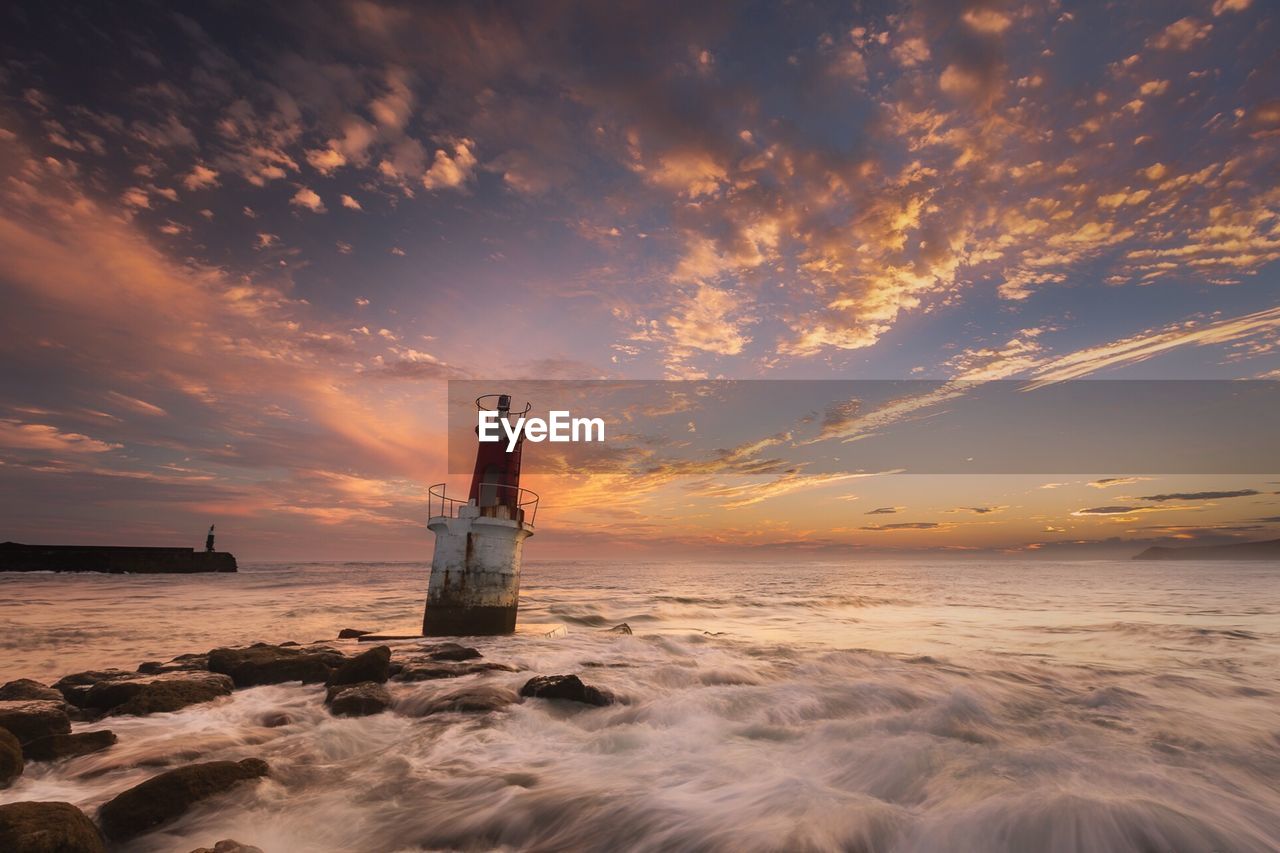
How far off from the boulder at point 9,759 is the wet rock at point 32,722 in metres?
0.84

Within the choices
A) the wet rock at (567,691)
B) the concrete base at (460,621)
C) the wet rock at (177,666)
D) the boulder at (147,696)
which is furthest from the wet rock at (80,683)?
the wet rock at (567,691)

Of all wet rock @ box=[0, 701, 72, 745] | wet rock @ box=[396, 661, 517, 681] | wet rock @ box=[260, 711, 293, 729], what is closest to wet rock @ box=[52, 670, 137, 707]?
wet rock @ box=[0, 701, 72, 745]

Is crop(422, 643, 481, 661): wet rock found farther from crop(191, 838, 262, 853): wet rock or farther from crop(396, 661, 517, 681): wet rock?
crop(191, 838, 262, 853): wet rock

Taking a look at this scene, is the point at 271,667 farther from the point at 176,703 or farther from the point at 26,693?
the point at 26,693

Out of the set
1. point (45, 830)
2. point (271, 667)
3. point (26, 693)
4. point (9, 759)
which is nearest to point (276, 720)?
point (9, 759)

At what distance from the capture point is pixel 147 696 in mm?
7801

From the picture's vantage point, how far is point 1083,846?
15.5ft

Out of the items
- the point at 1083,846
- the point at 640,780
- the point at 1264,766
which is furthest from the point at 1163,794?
the point at 640,780

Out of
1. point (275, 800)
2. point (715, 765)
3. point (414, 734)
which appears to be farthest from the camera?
point (414, 734)

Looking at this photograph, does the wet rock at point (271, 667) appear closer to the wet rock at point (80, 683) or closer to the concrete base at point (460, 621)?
the wet rock at point (80, 683)

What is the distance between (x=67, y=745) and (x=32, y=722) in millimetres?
775

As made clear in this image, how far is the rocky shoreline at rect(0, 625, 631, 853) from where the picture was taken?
376 centimetres

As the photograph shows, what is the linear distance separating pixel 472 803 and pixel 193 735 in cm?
406

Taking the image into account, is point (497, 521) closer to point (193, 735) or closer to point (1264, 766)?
point (193, 735)
